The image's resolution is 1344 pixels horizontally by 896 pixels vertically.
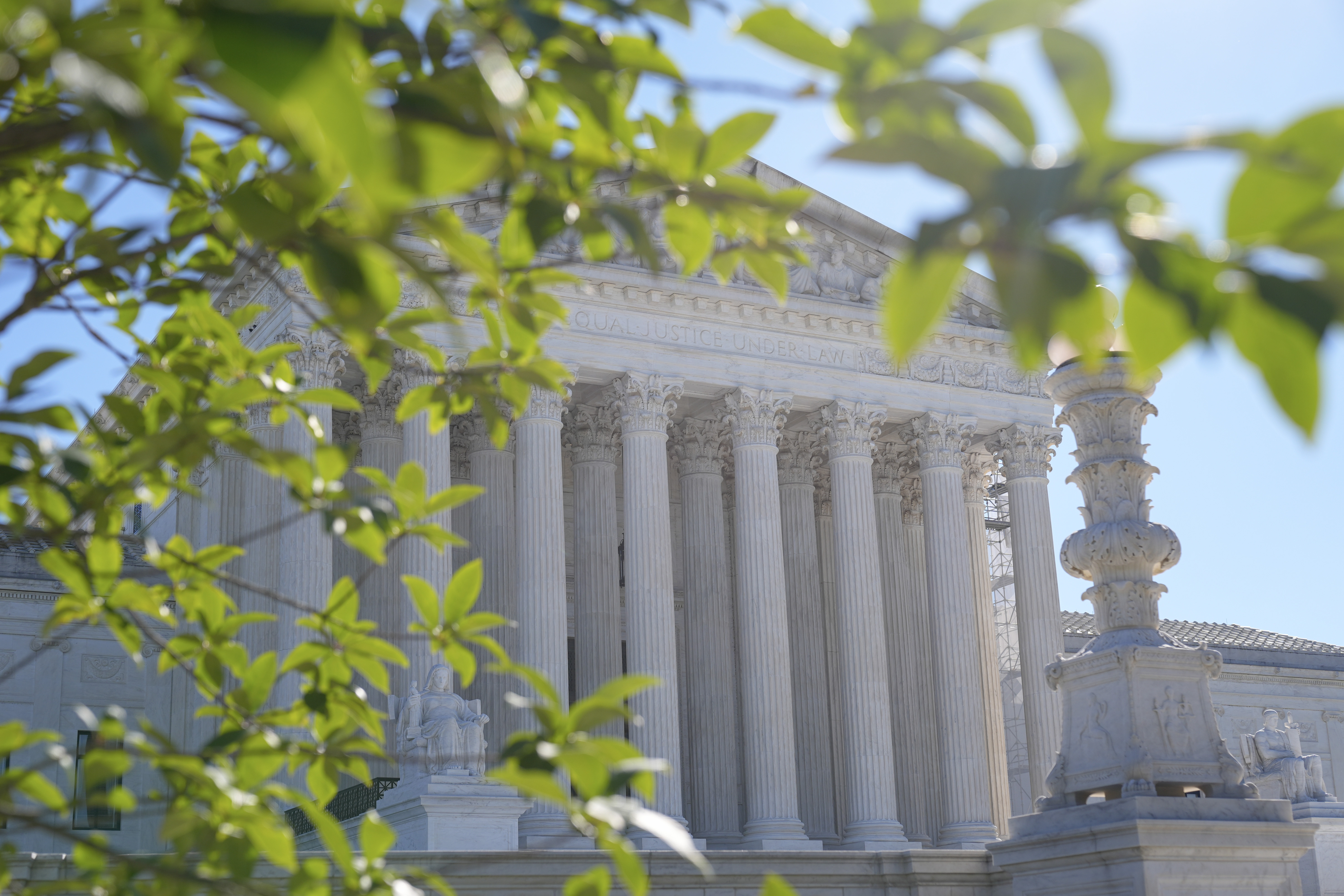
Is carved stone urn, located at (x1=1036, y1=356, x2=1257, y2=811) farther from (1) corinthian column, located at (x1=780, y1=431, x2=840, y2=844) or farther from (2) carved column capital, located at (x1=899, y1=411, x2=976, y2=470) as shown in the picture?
(1) corinthian column, located at (x1=780, y1=431, x2=840, y2=844)

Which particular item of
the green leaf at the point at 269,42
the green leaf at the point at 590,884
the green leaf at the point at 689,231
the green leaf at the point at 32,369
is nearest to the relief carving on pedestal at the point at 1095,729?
the green leaf at the point at 590,884

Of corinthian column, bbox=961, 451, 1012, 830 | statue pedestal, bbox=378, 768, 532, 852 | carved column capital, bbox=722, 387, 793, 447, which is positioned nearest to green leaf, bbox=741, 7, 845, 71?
statue pedestal, bbox=378, 768, 532, 852

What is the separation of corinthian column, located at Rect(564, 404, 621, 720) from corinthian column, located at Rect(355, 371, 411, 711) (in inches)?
213

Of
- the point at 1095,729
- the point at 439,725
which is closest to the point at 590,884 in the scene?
the point at 1095,729

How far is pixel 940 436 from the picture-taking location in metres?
45.7

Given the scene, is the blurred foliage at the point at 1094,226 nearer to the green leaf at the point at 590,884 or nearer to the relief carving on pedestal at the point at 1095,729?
the green leaf at the point at 590,884

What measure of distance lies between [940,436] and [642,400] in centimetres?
1019

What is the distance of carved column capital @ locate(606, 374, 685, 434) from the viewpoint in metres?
41.4

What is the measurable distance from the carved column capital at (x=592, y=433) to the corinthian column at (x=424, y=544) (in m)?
5.54

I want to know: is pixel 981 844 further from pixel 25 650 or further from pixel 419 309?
pixel 419 309

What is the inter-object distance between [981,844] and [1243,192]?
41.8 meters

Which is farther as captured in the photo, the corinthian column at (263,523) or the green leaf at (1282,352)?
the corinthian column at (263,523)

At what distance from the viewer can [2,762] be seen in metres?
→ 30.5

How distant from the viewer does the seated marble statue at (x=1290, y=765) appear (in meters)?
25.3
